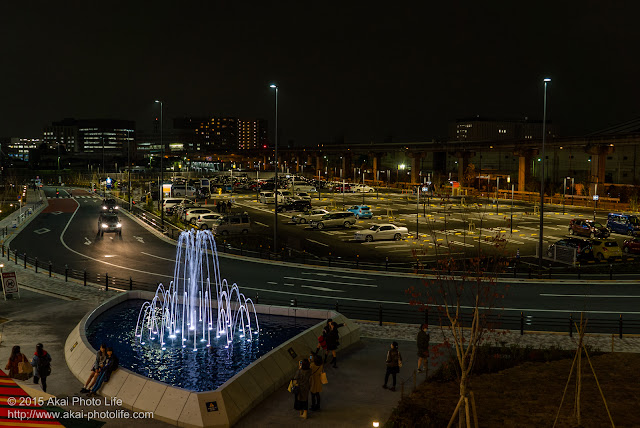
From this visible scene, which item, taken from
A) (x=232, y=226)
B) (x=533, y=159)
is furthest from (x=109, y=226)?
(x=533, y=159)

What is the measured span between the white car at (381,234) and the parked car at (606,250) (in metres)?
13.7

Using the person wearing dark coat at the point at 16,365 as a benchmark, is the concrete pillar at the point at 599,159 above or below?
above

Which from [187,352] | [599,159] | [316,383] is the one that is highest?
[599,159]

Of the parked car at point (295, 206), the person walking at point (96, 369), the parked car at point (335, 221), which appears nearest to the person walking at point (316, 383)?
the person walking at point (96, 369)

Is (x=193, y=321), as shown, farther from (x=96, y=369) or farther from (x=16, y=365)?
(x=16, y=365)

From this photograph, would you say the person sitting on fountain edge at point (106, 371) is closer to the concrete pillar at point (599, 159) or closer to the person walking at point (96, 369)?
the person walking at point (96, 369)

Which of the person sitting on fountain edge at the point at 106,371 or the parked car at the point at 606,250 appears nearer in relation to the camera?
the person sitting on fountain edge at the point at 106,371

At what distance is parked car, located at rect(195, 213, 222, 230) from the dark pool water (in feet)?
85.6

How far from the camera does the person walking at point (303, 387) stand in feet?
42.6

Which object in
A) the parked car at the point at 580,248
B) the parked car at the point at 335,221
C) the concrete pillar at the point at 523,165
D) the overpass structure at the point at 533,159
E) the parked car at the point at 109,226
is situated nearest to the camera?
the parked car at the point at 580,248

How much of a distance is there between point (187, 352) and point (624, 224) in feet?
141

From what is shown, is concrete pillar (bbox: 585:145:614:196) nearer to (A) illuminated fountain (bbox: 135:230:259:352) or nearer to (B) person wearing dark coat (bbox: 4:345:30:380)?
(A) illuminated fountain (bbox: 135:230:259:352)

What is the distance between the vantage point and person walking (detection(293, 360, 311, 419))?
12992 mm

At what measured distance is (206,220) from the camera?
4862 centimetres
